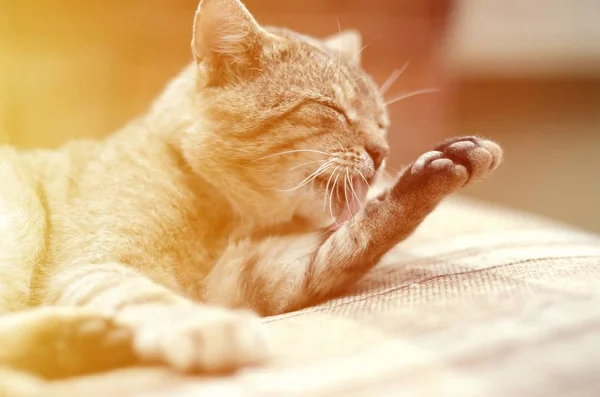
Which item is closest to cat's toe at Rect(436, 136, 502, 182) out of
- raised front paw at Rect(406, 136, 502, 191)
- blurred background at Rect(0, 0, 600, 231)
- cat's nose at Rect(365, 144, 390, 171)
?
raised front paw at Rect(406, 136, 502, 191)

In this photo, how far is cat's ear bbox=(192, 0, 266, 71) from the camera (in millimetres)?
1224

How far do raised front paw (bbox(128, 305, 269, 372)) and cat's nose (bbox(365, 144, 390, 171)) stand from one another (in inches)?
24.6

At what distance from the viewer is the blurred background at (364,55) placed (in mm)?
2121

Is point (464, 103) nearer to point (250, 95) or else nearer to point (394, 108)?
point (394, 108)

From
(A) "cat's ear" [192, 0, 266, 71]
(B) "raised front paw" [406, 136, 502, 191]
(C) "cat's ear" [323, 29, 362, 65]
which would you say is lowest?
(B) "raised front paw" [406, 136, 502, 191]

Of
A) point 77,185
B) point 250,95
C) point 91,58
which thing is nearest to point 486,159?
point 250,95

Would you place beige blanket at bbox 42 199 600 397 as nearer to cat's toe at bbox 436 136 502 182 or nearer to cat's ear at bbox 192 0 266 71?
cat's toe at bbox 436 136 502 182

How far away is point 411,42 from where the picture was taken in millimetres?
2484

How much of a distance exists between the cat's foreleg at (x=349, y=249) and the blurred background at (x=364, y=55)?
793 millimetres

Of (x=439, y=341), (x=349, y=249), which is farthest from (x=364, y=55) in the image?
(x=439, y=341)

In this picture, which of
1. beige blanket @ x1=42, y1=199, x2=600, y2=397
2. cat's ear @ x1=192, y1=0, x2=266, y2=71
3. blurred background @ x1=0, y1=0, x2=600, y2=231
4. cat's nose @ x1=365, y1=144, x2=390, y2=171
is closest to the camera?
beige blanket @ x1=42, y1=199, x2=600, y2=397

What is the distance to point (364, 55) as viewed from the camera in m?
2.38

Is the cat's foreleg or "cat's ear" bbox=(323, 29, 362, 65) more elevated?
"cat's ear" bbox=(323, 29, 362, 65)

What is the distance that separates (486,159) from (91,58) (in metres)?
1.67
